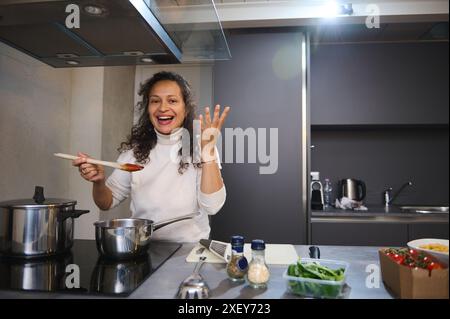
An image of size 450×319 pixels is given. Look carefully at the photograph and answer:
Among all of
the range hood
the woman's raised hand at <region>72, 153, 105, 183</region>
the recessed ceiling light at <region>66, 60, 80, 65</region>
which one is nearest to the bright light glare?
the range hood

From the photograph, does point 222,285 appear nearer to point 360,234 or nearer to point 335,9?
point 360,234

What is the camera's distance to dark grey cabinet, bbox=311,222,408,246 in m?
1.71

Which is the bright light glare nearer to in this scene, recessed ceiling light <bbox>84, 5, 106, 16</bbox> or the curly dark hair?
the curly dark hair

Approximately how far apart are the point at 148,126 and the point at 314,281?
1003mm

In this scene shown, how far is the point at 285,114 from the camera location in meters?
1.84

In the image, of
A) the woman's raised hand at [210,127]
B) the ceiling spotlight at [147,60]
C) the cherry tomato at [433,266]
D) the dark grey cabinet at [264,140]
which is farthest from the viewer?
the dark grey cabinet at [264,140]

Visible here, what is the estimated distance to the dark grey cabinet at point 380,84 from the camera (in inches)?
73.2

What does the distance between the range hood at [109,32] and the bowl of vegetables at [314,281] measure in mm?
662

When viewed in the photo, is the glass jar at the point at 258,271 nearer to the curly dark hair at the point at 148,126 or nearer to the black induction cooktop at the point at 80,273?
the black induction cooktop at the point at 80,273

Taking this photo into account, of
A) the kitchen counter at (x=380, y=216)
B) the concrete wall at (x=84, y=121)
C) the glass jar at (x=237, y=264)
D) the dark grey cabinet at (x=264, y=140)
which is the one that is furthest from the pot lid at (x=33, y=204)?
the kitchen counter at (x=380, y=216)

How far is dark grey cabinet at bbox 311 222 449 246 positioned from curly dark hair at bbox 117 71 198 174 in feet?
3.22

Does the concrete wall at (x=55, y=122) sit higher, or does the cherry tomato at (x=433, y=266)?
the concrete wall at (x=55, y=122)
